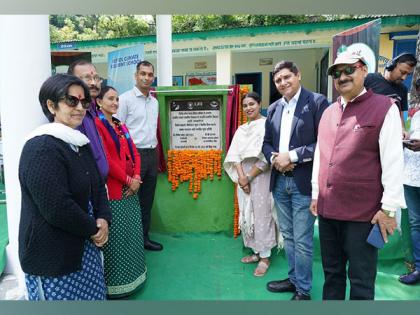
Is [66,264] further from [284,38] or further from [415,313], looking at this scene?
[284,38]

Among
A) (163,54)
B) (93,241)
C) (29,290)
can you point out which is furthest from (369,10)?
(163,54)

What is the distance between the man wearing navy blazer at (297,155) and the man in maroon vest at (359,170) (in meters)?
0.30

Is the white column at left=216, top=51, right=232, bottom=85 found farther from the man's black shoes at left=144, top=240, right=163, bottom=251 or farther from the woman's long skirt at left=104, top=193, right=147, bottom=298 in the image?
the woman's long skirt at left=104, top=193, right=147, bottom=298

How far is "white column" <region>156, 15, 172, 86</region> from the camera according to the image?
4523 millimetres

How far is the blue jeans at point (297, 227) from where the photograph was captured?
97.5 inches

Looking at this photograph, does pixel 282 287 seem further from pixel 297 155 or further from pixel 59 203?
pixel 59 203

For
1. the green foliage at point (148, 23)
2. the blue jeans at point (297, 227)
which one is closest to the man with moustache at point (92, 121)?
the blue jeans at point (297, 227)

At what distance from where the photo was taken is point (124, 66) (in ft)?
16.8

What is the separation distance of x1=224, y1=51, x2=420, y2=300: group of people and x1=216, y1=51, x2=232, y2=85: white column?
5761 mm

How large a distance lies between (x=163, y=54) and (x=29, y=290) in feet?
11.6

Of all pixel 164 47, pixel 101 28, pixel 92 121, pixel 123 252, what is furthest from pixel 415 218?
pixel 101 28

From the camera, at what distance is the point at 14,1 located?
2162 mm

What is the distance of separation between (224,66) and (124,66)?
418 cm

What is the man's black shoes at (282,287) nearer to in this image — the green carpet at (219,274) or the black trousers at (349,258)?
the green carpet at (219,274)
